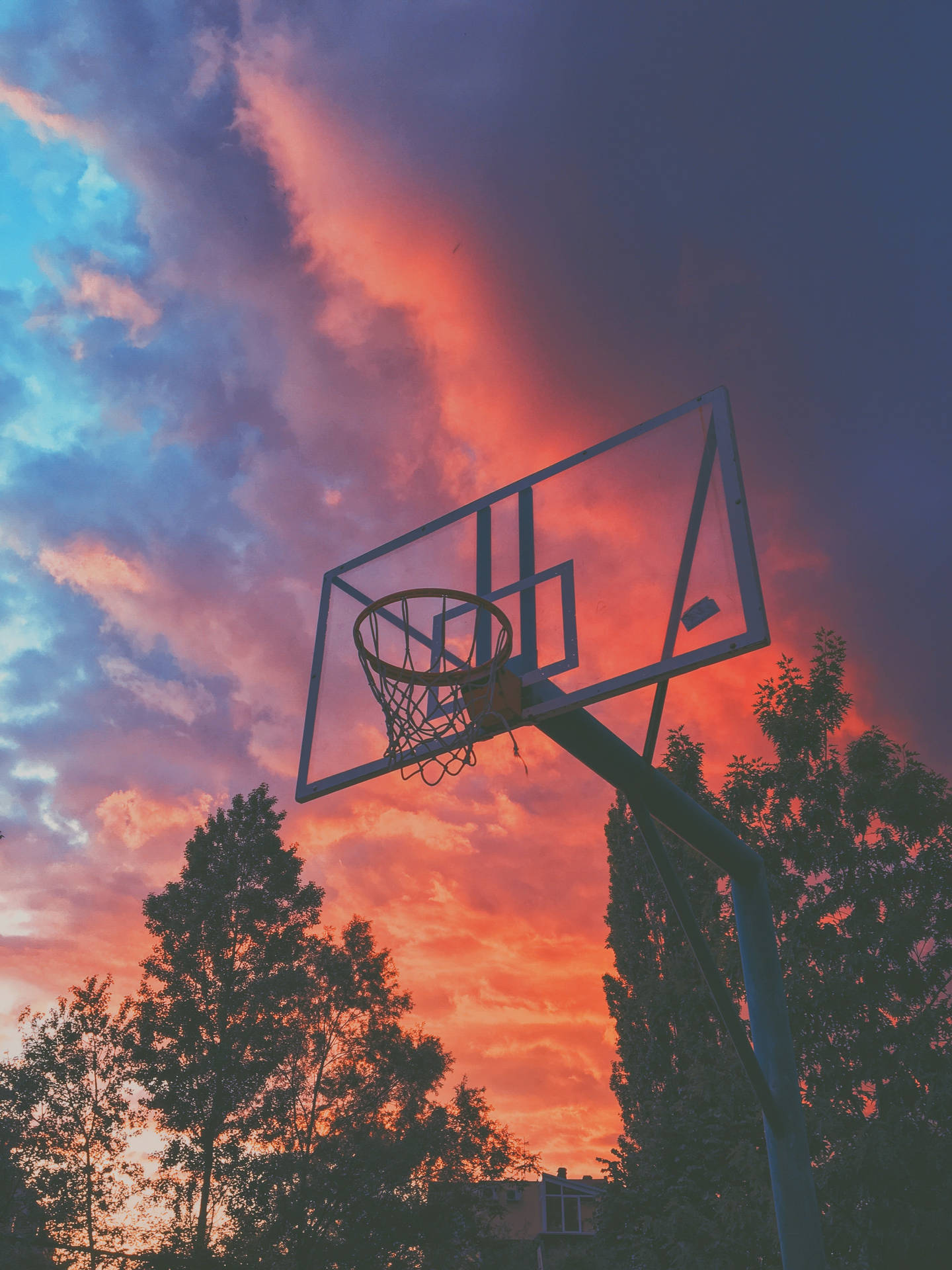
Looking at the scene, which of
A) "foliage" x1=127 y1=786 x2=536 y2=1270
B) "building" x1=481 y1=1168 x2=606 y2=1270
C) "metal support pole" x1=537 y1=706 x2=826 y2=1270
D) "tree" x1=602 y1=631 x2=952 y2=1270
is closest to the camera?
"metal support pole" x1=537 y1=706 x2=826 y2=1270

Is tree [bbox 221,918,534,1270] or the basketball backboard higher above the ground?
the basketball backboard

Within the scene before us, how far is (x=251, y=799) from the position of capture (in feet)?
73.0

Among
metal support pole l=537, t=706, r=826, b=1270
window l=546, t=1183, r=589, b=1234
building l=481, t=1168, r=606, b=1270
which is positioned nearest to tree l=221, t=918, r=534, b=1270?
building l=481, t=1168, r=606, b=1270

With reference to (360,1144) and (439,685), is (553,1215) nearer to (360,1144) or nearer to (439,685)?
(360,1144)

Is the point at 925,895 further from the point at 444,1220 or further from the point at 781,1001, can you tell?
the point at 444,1220

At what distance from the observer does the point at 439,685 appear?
5379 mm

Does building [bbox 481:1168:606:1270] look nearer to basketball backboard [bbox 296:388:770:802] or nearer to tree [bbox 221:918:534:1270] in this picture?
tree [bbox 221:918:534:1270]

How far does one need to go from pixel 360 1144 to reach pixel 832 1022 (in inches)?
489

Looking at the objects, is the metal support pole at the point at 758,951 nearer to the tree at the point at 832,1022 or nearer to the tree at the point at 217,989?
the tree at the point at 832,1022

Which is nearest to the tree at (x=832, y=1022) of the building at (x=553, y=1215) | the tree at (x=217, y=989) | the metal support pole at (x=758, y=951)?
the metal support pole at (x=758, y=951)

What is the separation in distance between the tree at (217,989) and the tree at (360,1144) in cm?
62

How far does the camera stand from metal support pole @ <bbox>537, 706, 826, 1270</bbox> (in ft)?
16.8

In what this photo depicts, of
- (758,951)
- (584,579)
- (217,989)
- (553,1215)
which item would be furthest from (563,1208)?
(584,579)

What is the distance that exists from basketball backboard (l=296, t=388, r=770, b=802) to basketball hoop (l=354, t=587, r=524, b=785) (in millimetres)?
67
